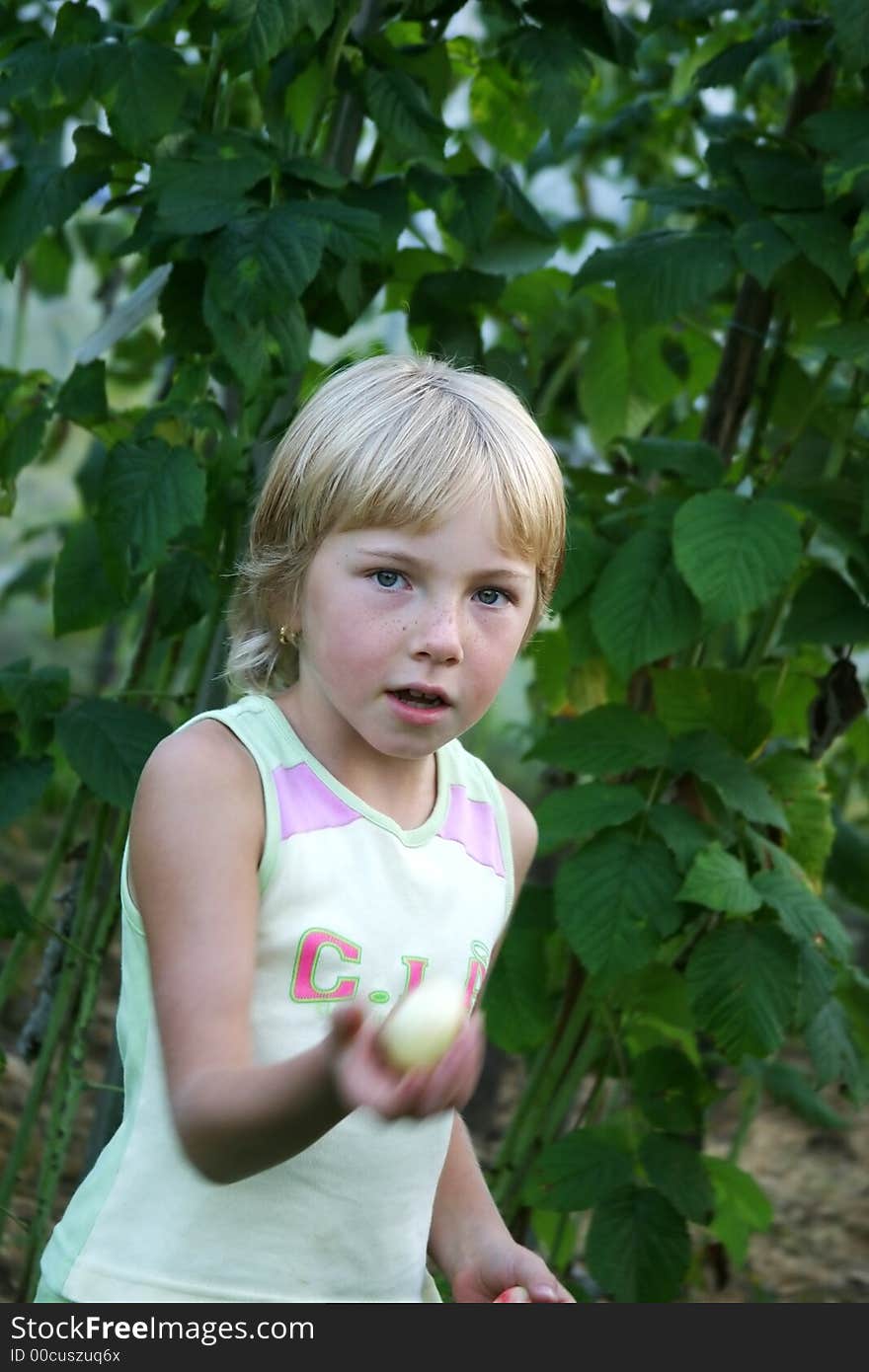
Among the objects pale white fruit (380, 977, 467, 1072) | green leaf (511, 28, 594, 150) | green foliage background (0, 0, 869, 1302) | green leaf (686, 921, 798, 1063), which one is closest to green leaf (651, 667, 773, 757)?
green foliage background (0, 0, 869, 1302)

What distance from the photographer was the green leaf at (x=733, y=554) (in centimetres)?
174

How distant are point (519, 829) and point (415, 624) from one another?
1.12 feet

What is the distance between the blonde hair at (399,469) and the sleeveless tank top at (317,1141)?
138 mm

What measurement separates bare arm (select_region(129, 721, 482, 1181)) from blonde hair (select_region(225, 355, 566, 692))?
0.18 m

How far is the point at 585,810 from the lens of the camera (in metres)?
1.80

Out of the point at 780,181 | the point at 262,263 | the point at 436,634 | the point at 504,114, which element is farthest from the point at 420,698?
the point at 504,114

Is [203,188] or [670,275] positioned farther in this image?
[670,275]

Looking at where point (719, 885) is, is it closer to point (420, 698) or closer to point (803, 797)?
point (803, 797)

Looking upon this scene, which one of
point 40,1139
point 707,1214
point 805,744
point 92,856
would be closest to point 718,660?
point 805,744

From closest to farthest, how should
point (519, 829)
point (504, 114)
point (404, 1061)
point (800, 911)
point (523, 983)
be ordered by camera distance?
point (404, 1061) → point (519, 829) → point (800, 911) → point (523, 983) → point (504, 114)

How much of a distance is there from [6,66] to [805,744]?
1301 millimetres

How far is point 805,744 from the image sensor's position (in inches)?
87.5

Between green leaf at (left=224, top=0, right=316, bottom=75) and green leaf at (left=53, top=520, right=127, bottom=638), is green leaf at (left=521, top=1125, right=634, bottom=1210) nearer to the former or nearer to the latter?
green leaf at (left=53, top=520, right=127, bottom=638)

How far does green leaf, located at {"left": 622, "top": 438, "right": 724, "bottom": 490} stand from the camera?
6.28 ft
